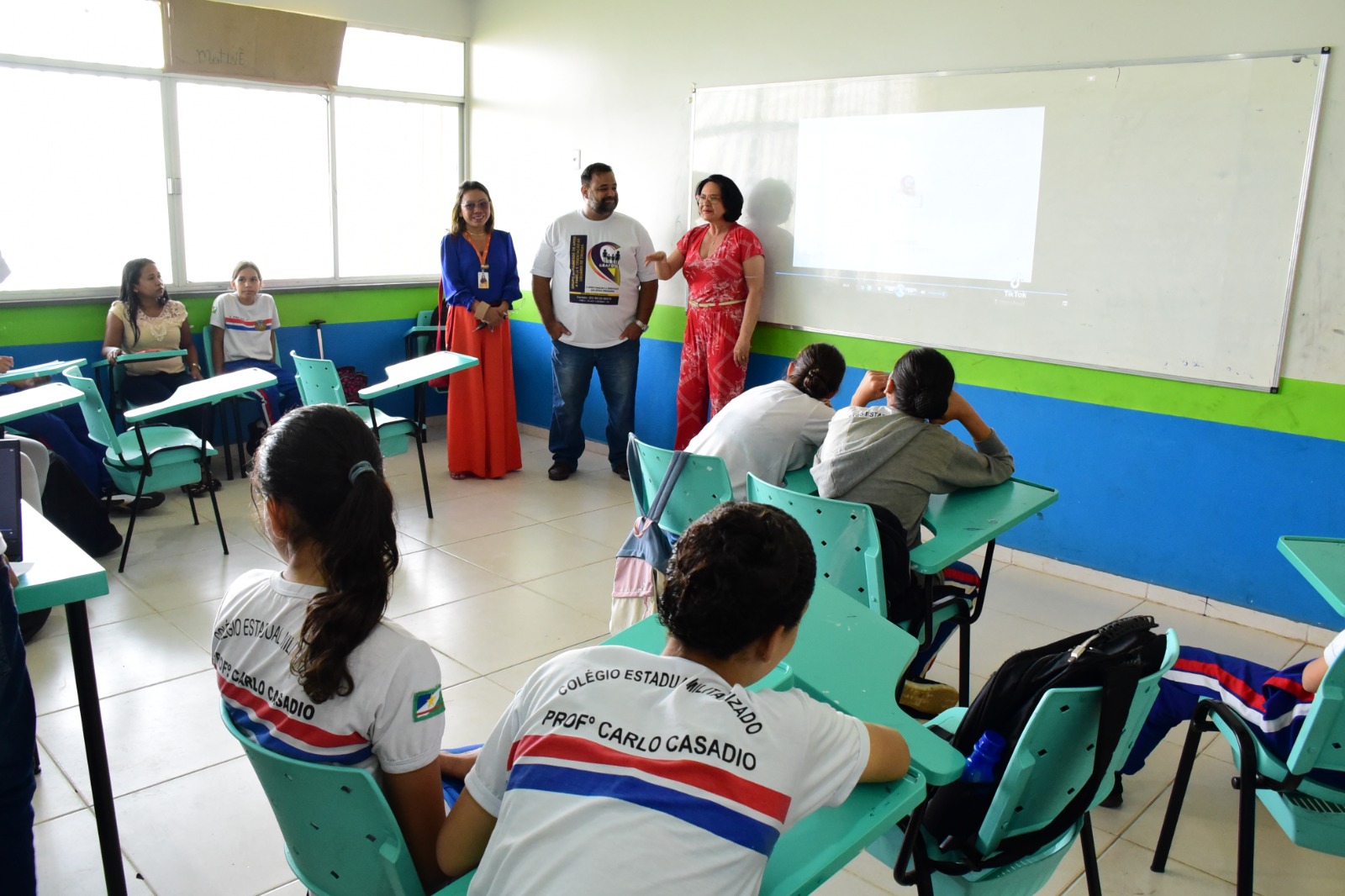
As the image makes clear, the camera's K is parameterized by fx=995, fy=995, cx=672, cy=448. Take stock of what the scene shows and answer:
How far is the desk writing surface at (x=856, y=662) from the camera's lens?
132cm

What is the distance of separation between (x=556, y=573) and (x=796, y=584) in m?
2.97

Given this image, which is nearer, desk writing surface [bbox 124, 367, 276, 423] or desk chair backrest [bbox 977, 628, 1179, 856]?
desk chair backrest [bbox 977, 628, 1179, 856]

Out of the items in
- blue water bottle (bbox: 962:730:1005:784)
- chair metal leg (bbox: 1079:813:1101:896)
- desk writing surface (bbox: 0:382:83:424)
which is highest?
desk writing surface (bbox: 0:382:83:424)

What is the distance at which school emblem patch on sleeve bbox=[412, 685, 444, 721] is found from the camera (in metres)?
1.32

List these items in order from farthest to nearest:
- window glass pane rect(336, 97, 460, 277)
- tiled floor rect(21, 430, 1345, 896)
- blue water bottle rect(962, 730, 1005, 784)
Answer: window glass pane rect(336, 97, 460, 277), tiled floor rect(21, 430, 1345, 896), blue water bottle rect(962, 730, 1005, 784)

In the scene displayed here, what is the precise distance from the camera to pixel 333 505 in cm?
137

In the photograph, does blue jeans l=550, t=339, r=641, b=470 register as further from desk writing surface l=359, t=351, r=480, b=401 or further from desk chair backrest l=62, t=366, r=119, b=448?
desk chair backrest l=62, t=366, r=119, b=448

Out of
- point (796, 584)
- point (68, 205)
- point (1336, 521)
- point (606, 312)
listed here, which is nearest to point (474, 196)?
point (606, 312)

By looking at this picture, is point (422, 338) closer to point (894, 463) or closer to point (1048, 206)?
point (1048, 206)

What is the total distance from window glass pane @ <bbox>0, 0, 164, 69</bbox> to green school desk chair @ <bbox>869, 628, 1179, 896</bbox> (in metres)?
5.65

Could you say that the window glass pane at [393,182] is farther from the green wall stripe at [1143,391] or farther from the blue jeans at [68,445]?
the green wall stripe at [1143,391]

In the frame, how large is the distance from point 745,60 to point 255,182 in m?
3.04

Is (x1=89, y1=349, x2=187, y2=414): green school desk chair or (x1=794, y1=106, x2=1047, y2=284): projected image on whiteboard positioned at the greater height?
(x1=794, y1=106, x2=1047, y2=284): projected image on whiteboard

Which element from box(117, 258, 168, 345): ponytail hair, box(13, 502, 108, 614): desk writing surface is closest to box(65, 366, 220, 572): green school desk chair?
box(117, 258, 168, 345): ponytail hair
